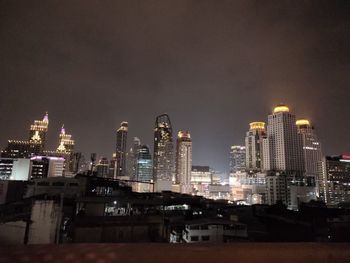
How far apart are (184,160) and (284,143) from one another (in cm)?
5893

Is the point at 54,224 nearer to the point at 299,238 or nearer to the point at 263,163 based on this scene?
the point at 299,238

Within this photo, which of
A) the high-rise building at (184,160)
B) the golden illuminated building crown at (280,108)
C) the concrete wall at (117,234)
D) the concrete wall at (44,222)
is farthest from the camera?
the high-rise building at (184,160)

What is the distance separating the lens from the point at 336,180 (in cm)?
11462

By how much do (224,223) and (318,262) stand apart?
26089 mm

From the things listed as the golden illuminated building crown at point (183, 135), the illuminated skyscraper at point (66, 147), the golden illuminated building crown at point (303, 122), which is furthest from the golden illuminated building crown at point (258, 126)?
the illuminated skyscraper at point (66, 147)

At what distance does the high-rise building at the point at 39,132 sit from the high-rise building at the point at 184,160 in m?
81.4

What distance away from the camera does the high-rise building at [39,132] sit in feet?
548

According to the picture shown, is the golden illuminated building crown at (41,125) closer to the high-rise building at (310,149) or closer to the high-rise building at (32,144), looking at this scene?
the high-rise building at (32,144)

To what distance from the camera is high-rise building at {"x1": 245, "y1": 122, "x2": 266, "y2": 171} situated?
153 meters

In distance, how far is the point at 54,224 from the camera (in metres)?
14.6

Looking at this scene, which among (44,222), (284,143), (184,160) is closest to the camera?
(44,222)

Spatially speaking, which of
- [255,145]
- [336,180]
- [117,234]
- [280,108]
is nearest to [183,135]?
[255,145]

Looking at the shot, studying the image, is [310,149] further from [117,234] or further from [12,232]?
[12,232]

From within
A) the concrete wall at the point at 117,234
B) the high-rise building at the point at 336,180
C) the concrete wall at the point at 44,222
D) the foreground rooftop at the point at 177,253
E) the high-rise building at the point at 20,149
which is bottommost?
the concrete wall at the point at 117,234
